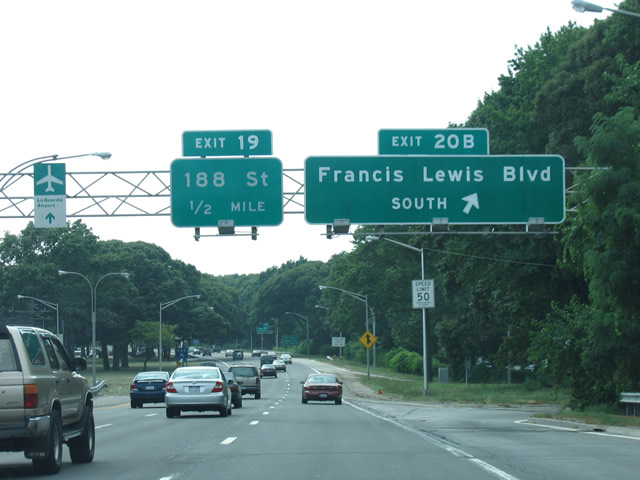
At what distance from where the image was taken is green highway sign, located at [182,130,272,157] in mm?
25391

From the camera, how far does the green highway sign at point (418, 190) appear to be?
2458 centimetres

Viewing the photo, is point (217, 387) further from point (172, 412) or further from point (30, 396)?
point (30, 396)

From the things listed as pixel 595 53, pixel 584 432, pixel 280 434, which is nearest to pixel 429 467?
pixel 280 434

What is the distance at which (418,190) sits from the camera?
971 inches

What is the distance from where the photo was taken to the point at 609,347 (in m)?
26.6

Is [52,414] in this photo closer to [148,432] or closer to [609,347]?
[148,432]

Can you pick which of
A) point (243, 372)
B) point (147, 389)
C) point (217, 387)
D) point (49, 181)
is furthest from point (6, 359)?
point (243, 372)

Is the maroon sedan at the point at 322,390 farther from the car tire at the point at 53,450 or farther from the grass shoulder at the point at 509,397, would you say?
the car tire at the point at 53,450

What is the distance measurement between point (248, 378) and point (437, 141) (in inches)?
896

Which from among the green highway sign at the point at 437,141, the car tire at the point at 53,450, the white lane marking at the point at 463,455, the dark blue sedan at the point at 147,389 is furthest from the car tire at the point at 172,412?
the car tire at the point at 53,450

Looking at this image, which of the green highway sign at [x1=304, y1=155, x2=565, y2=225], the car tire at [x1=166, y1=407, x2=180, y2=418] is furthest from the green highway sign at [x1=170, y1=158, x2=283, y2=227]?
the car tire at [x1=166, y1=407, x2=180, y2=418]

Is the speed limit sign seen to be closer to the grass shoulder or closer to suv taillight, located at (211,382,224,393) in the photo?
the grass shoulder

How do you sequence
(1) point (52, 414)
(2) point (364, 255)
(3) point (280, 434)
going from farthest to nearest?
(2) point (364, 255) → (3) point (280, 434) → (1) point (52, 414)

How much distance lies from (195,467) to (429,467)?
347 centimetres
